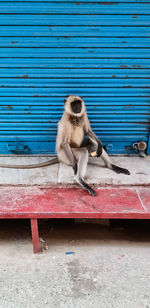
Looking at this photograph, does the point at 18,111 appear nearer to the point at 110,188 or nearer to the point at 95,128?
the point at 95,128

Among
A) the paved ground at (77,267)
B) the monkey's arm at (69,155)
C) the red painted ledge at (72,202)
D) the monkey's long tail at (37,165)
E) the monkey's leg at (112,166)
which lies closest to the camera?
the paved ground at (77,267)

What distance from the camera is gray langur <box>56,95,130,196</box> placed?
2930 mm

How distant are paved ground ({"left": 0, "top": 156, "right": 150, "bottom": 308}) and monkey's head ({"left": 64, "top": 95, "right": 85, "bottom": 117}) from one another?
0.82m

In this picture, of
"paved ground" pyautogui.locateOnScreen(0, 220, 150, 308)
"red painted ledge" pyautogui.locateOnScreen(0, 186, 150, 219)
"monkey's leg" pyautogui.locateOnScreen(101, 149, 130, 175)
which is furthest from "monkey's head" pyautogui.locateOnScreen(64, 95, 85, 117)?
"paved ground" pyautogui.locateOnScreen(0, 220, 150, 308)

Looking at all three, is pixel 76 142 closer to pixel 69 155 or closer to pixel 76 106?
pixel 69 155

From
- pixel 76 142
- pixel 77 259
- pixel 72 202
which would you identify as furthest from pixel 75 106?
pixel 77 259

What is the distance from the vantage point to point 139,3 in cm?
311

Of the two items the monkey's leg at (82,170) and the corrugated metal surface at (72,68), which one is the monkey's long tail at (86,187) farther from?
the corrugated metal surface at (72,68)

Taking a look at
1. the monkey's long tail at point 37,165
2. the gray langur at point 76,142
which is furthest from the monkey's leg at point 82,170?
the monkey's long tail at point 37,165

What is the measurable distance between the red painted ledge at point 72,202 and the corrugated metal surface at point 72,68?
101cm

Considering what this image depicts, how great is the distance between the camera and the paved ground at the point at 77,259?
2.28 m

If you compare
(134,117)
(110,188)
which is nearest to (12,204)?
(110,188)

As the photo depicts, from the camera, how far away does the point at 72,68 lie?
133 inches

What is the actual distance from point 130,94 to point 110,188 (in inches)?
58.6
